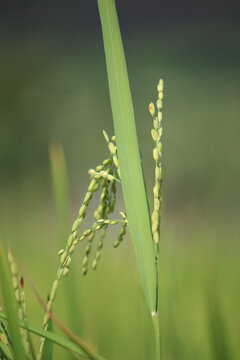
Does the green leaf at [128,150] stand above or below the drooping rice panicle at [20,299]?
above

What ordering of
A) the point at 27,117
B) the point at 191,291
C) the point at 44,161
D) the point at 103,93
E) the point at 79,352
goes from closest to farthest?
the point at 79,352 < the point at 191,291 < the point at 44,161 < the point at 27,117 < the point at 103,93

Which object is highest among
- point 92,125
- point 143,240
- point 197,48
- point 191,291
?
point 197,48

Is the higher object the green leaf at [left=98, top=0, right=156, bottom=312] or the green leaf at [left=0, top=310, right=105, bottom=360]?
the green leaf at [left=98, top=0, right=156, bottom=312]

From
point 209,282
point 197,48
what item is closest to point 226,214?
point 209,282

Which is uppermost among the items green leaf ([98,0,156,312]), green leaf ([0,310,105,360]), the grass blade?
green leaf ([98,0,156,312])

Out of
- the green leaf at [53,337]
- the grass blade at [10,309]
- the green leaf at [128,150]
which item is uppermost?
the green leaf at [128,150]

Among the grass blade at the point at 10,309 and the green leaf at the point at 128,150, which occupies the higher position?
the green leaf at the point at 128,150

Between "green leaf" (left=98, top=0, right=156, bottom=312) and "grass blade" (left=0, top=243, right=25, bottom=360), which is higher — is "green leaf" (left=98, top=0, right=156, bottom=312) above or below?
above

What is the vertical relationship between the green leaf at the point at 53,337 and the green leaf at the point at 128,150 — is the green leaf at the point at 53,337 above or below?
below

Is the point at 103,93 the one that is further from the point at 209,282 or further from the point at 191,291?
the point at 209,282
